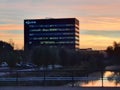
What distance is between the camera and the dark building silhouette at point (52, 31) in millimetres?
175750

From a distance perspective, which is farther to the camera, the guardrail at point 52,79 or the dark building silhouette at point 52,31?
the dark building silhouette at point 52,31

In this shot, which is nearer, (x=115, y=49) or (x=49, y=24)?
(x=115, y=49)

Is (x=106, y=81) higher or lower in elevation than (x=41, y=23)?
lower

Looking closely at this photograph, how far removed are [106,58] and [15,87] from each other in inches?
4987

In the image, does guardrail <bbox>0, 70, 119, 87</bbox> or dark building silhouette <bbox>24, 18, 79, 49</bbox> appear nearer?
guardrail <bbox>0, 70, 119, 87</bbox>

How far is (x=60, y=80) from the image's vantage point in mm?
23938

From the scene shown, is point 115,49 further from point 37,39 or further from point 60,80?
point 60,80

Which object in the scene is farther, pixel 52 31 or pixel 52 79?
pixel 52 31

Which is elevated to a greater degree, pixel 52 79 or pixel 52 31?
pixel 52 31

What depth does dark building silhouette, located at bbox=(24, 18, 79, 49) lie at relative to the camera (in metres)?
176

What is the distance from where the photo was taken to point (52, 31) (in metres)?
177

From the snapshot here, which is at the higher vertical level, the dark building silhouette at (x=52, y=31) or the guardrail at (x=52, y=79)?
the dark building silhouette at (x=52, y=31)

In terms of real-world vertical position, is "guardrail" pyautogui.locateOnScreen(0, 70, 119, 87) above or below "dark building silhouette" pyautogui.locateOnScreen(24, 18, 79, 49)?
below

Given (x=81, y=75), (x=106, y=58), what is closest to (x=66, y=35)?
(x=106, y=58)
